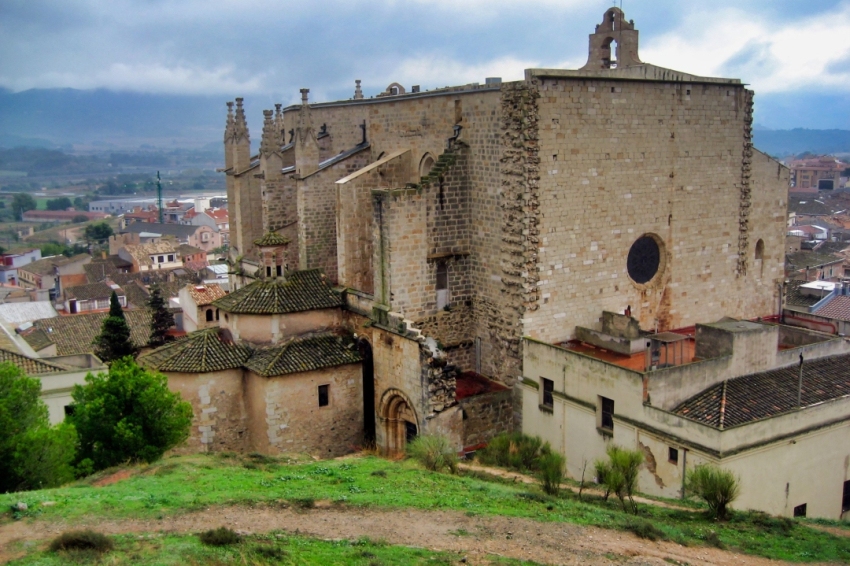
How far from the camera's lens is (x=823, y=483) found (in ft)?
62.1

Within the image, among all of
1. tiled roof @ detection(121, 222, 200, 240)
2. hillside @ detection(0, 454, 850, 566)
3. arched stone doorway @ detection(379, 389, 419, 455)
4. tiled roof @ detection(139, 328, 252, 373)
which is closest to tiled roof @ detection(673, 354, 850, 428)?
hillside @ detection(0, 454, 850, 566)

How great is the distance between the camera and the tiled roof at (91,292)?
195 ft

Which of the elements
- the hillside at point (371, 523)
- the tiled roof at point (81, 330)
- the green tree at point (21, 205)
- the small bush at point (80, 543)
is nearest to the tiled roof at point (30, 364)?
the hillside at point (371, 523)

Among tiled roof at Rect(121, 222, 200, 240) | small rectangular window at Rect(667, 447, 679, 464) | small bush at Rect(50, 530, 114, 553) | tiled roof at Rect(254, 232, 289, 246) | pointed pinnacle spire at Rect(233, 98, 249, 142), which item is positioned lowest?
small rectangular window at Rect(667, 447, 679, 464)

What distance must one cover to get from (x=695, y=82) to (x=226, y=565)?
19694 mm

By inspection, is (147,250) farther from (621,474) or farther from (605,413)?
(621,474)

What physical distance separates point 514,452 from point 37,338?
92.3 ft

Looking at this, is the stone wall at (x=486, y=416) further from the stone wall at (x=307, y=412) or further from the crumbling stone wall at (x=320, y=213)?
the crumbling stone wall at (x=320, y=213)

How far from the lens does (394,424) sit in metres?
22.4

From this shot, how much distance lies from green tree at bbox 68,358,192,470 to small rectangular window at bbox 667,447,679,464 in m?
11.7

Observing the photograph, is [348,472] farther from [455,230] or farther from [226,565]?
[455,230]

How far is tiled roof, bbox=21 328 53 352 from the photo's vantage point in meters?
34.5

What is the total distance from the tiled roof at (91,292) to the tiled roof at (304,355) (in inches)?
1628

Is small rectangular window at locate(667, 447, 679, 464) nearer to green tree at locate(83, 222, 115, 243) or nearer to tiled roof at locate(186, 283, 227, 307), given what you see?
tiled roof at locate(186, 283, 227, 307)
